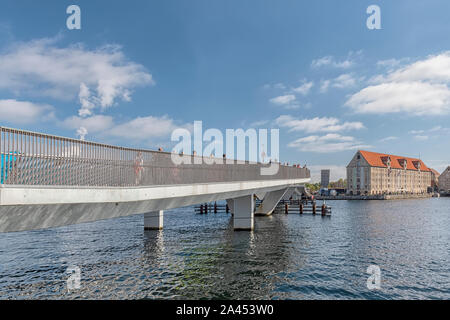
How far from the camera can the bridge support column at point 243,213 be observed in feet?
124

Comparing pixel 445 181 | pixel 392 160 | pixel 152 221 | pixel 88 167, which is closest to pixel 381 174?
pixel 392 160

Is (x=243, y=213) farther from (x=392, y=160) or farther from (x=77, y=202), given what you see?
(x=392, y=160)

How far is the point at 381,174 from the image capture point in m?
145

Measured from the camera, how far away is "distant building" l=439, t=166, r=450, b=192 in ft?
576

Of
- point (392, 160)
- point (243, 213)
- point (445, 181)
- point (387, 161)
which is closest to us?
point (243, 213)

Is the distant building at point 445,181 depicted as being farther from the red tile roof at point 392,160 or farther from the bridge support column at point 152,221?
the bridge support column at point 152,221

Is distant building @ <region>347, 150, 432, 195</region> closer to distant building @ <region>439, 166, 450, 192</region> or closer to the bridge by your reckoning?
distant building @ <region>439, 166, 450, 192</region>

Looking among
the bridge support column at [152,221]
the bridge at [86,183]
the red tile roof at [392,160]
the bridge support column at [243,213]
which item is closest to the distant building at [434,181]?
the red tile roof at [392,160]

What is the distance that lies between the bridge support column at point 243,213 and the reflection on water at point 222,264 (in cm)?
189

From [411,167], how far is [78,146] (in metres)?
183

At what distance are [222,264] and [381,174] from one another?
142847mm

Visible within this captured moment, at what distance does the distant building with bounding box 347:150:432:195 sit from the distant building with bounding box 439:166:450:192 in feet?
62.3

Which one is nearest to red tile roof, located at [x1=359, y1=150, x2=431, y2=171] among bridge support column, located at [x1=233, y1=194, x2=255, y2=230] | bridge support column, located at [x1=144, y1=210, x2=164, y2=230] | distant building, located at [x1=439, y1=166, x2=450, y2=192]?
distant building, located at [x1=439, y1=166, x2=450, y2=192]

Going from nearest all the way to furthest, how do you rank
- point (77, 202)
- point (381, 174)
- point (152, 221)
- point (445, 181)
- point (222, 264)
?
1. point (77, 202)
2. point (222, 264)
3. point (152, 221)
4. point (381, 174)
5. point (445, 181)
